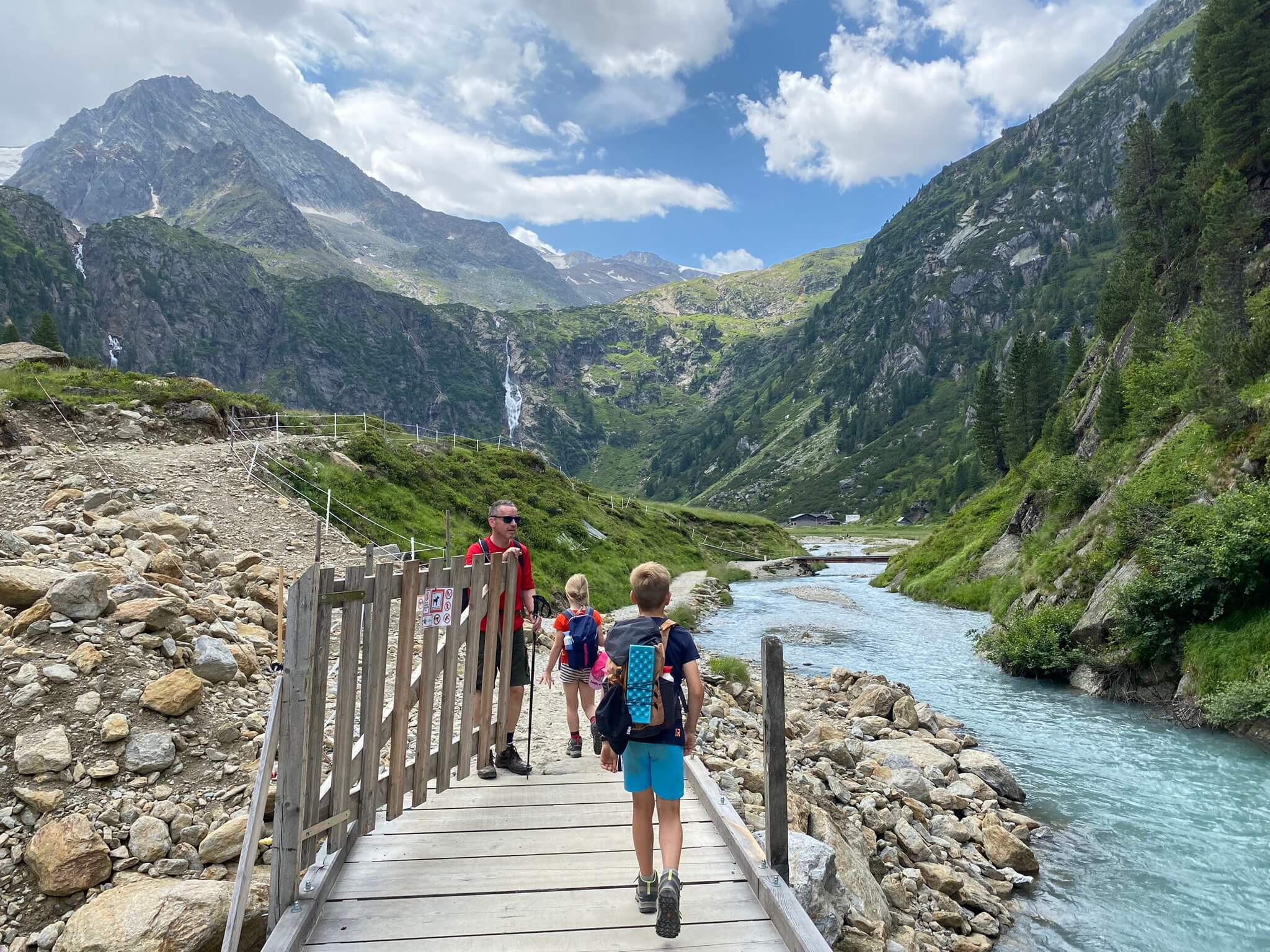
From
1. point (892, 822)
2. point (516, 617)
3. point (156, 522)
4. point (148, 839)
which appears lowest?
point (892, 822)

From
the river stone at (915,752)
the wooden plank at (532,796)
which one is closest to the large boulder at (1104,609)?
the river stone at (915,752)

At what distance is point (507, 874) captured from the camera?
579cm

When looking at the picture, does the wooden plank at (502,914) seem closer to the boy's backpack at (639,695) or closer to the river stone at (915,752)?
the boy's backpack at (639,695)

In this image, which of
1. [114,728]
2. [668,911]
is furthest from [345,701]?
[114,728]

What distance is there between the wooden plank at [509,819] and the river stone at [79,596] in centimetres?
488

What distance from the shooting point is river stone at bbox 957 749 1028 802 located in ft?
43.5

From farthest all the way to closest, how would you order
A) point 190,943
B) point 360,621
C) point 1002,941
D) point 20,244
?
point 20,244, point 1002,941, point 360,621, point 190,943

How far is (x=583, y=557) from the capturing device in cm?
4412

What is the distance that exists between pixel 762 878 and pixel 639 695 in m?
1.86

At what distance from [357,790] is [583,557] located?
38237 millimetres

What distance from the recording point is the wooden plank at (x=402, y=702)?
604 cm

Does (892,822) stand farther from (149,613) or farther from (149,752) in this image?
(149,613)

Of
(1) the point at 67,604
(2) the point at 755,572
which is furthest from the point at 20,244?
(1) the point at 67,604

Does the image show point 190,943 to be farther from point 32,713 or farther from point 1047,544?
point 1047,544
